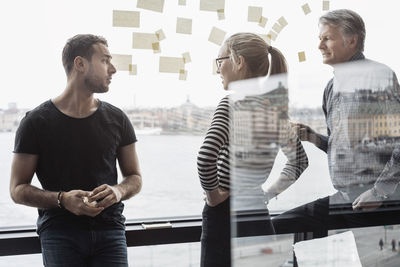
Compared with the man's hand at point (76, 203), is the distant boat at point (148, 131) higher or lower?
higher

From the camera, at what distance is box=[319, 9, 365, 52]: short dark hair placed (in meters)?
1.34

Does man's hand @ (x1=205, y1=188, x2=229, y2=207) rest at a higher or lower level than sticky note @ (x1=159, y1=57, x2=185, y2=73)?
lower

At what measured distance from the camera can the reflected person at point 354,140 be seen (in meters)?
1.05

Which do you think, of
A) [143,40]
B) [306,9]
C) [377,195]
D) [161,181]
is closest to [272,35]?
[306,9]

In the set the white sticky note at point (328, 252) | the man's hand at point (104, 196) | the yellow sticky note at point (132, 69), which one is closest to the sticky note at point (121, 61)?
the yellow sticky note at point (132, 69)

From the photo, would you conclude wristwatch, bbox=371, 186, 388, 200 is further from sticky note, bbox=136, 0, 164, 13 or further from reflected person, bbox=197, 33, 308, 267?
sticky note, bbox=136, 0, 164, 13

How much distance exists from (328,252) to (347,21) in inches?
27.9

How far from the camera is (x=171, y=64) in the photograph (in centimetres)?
179

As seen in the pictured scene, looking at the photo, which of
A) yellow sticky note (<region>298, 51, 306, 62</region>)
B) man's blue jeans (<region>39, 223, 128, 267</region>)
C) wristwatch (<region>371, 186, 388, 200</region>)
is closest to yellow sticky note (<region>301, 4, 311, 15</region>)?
yellow sticky note (<region>298, 51, 306, 62</region>)

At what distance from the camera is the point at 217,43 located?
70.4 inches

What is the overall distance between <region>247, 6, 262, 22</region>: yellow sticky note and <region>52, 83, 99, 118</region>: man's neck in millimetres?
666

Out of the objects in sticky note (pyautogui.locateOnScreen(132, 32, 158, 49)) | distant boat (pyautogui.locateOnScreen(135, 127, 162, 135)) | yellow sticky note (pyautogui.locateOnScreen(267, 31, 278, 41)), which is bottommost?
distant boat (pyautogui.locateOnScreen(135, 127, 162, 135))

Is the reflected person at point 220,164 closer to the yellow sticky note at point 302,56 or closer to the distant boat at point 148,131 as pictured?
the yellow sticky note at point 302,56

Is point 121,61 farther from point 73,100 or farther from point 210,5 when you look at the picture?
point 210,5
